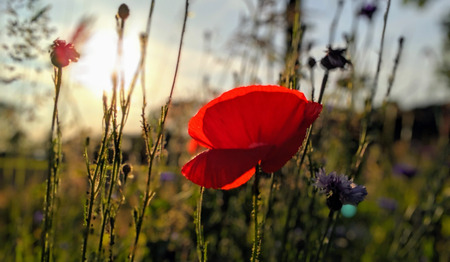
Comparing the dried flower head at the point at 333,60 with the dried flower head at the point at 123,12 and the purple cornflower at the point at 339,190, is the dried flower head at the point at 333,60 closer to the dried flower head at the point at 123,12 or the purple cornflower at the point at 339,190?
the purple cornflower at the point at 339,190

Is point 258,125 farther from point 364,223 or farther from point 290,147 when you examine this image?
point 364,223

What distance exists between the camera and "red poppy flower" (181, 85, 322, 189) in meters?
0.69

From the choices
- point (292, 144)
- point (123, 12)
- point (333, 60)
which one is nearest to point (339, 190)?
point (292, 144)

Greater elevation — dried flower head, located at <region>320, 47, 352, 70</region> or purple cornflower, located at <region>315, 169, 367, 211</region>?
dried flower head, located at <region>320, 47, 352, 70</region>

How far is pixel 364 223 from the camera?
3.71 m

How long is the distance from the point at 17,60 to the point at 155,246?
1.02 meters

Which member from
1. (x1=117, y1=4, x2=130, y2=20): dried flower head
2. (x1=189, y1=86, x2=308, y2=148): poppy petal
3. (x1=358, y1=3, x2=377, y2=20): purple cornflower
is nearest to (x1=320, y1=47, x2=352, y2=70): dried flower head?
(x1=189, y1=86, x2=308, y2=148): poppy petal

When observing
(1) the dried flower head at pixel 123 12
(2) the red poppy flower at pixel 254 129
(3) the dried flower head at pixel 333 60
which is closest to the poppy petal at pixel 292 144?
(2) the red poppy flower at pixel 254 129

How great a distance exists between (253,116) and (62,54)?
31cm

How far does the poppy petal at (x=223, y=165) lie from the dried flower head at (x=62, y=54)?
0.25 meters

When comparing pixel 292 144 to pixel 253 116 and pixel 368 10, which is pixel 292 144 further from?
pixel 368 10

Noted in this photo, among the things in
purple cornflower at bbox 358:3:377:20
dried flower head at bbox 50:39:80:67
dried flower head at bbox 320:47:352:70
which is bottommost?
dried flower head at bbox 50:39:80:67

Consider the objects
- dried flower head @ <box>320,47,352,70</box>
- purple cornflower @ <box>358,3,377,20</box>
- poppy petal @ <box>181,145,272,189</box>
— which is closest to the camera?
poppy petal @ <box>181,145,272,189</box>

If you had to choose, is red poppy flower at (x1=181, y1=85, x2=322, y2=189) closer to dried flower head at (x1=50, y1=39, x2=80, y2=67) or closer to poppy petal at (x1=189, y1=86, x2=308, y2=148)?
poppy petal at (x1=189, y1=86, x2=308, y2=148)
